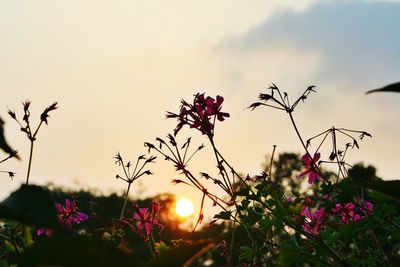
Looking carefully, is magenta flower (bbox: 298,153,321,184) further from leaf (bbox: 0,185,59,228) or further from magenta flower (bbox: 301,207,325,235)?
leaf (bbox: 0,185,59,228)

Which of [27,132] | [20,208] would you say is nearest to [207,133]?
[27,132]

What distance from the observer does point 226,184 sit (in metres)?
3.46

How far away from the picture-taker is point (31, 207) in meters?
1.01

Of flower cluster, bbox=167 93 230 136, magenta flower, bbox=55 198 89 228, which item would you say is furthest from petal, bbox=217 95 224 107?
magenta flower, bbox=55 198 89 228

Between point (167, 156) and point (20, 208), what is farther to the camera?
point (167, 156)

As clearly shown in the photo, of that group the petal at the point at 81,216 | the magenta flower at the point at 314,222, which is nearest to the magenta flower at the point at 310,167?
the magenta flower at the point at 314,222

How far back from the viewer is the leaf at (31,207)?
945mm

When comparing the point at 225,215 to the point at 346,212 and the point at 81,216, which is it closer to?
the point at 346,212

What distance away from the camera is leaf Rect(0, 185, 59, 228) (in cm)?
95

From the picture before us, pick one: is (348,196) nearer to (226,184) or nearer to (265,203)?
(265,203)

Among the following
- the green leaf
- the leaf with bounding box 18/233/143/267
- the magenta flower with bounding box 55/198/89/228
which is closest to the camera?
the leaf with bounding box 18/233/143/267

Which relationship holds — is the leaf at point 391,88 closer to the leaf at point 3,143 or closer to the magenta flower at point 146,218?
the leaf at point 3,143

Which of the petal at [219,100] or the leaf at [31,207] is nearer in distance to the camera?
the leaf at [31,207]

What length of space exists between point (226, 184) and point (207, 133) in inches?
14.1
